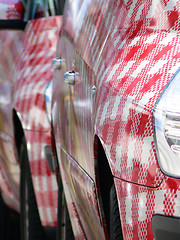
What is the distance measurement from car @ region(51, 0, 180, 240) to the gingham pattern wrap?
4.65 feet

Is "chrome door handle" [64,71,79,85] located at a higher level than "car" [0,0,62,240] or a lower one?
higher

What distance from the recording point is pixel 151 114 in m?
2.13

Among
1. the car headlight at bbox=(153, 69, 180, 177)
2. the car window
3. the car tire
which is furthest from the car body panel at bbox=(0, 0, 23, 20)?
the car headlight at bbox=(153, 69, 180, 177)

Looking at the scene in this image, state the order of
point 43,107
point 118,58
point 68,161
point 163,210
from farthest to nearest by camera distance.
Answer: point 43,107 < point 68,161 < point 118,58 < point 163,210

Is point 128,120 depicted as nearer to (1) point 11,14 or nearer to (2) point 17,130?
(2) point 17,130

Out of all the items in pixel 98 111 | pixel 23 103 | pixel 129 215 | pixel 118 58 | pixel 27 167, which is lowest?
pixel 27 167

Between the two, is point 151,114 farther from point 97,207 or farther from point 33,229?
point 33,229

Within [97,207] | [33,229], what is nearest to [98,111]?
[97,207]

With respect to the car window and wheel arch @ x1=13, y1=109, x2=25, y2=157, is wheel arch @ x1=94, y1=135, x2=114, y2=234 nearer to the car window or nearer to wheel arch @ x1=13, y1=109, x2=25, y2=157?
wheel arch @ x1=13, y1=109, x2=25, y2=157

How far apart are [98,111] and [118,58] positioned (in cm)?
21

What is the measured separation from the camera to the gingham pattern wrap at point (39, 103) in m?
4.76

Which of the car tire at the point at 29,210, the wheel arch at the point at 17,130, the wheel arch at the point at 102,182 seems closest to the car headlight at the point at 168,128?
the wheel arch at the point at 102,182

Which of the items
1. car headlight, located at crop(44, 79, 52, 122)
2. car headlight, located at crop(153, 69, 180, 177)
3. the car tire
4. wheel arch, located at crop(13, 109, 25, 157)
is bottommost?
the car tire

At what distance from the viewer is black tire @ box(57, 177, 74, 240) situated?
4.14 metres
